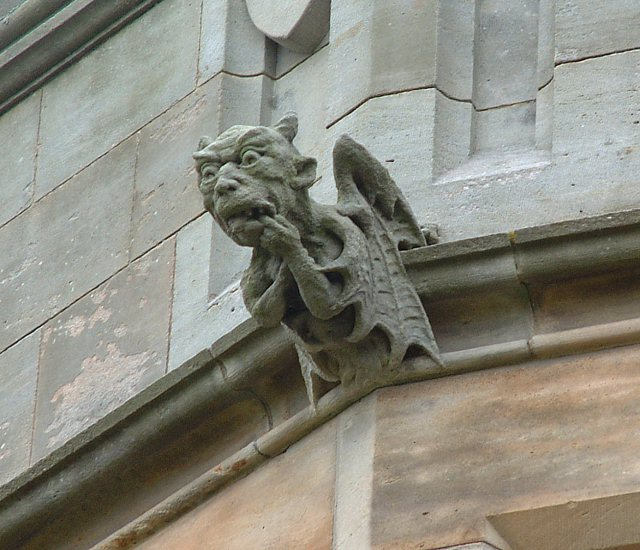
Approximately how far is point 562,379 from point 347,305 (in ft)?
1.67

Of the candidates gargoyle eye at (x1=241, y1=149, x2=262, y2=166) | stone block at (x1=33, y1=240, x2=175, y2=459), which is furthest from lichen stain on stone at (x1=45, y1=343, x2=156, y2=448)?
gargoyle eye at (x1=241, y1=149, x2=262, y2=166)

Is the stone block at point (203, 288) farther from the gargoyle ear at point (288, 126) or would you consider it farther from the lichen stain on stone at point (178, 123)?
the gargoyle ear at point (288, 126)

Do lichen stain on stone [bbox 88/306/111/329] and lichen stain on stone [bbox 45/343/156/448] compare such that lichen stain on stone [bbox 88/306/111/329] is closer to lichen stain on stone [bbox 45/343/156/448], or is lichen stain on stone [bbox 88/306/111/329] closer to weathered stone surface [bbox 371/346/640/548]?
lichen stain on stone [bbox 45/343/156/448]

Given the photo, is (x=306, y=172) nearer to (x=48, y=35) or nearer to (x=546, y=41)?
(x=546, y=41)

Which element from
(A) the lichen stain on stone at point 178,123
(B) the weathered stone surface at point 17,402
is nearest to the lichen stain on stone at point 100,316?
(B) the weathered stone surface at point 17,402

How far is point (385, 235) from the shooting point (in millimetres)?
7137

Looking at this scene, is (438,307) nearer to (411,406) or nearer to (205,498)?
(411,406)

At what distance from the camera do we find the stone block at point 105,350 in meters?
7.96

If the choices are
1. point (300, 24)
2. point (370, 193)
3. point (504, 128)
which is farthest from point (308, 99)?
point (370, 193)

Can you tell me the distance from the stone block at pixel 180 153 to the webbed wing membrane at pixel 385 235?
957 mm

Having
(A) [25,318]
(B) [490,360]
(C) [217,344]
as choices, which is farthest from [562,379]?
(A) [25,318]

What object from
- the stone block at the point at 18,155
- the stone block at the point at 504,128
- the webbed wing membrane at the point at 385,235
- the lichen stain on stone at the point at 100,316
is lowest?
the stone block at the point at 18,155

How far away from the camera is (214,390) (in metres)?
7.44

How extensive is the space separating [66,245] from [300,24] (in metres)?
0.94
